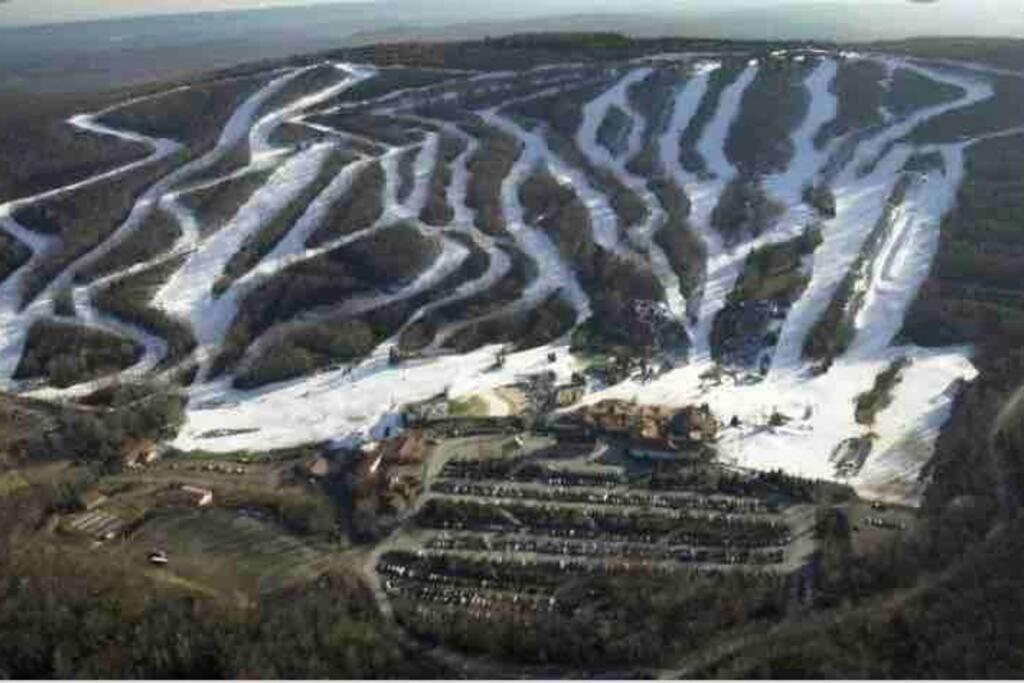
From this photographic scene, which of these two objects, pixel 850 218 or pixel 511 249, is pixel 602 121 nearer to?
pixel 511 249

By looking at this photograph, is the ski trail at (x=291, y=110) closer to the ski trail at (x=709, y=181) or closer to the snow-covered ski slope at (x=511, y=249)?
the snow-covered ski slope at (x=511, y=249)

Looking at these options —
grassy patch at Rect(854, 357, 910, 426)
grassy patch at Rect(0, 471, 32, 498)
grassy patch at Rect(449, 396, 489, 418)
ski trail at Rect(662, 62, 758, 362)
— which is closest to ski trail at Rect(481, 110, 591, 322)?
ski trail at Rect(662, 62, 758, 362)

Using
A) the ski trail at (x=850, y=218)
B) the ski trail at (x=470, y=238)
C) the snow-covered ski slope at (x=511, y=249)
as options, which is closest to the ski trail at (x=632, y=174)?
the snow-covered ski slope at (x=511, y=249)

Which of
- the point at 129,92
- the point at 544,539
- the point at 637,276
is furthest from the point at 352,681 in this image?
the point at 129,92

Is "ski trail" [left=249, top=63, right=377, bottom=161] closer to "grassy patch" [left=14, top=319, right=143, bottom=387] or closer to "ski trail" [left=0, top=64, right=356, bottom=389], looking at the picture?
"ski trail" [left=0, top=64, right=356, bottom=389]

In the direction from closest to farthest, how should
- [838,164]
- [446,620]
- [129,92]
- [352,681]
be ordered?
[352,681] < [446,620] < [838,164] < [129,92]

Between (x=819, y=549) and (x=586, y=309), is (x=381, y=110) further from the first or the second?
(x=819, y=549)

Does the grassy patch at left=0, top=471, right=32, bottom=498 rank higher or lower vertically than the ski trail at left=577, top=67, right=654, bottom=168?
lower

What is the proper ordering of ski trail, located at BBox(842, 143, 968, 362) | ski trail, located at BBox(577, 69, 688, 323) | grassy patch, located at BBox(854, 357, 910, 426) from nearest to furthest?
grassy patch, located at BBox(854, 357, 910, 426) < ski trail, located at BBox(842, 143, 968, 362) < ski trail, located at BBox(577, 69, 688, 323)

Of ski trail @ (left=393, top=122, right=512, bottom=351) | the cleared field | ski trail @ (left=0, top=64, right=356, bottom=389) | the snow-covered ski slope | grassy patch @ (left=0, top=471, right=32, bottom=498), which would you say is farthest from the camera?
ski trail @ (left=0, top=64, right=356, bottom=389)
